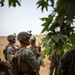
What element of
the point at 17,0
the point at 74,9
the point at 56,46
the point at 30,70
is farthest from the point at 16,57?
the point at 74,9

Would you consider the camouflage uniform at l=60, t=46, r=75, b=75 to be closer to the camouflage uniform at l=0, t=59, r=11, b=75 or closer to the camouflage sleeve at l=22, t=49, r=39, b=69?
A: the camouflage sleeve at l=22, t=49, r=39, b=69

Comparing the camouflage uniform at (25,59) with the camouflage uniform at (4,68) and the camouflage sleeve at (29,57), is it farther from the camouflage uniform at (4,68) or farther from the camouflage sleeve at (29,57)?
the camouflage uniform at (4,68)

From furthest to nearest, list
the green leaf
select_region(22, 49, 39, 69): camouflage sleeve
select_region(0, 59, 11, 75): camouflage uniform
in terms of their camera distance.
Answer: select_region(22, 49, 39, 69): camouflage sleeve
select_region(0, 59, 11, 75): camouflage uniform
the green leaf

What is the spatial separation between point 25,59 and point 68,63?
92 centimetres

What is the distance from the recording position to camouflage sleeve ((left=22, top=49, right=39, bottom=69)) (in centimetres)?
380

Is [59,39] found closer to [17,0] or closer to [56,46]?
[56,46]

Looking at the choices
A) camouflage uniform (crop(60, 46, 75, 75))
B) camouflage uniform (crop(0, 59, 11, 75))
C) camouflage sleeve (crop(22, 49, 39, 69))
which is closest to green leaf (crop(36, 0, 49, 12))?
camouflage uniform (crop(0, 59, 11, 75))

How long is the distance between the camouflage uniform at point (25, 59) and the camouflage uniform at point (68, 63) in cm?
59

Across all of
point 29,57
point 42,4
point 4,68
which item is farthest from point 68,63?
point 42,4

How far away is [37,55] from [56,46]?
2.52 meters

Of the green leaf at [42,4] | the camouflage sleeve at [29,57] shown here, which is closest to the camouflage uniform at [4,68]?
the camouflage sleeve at [29,57]

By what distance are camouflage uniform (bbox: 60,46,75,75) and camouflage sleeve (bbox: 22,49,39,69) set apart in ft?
2.20

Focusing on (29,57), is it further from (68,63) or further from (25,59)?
(68,63)

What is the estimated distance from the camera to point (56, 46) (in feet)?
5.62
